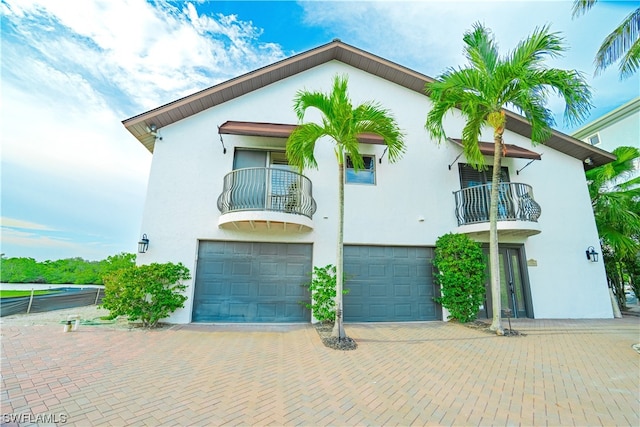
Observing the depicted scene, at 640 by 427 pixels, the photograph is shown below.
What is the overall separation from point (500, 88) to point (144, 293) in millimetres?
11110

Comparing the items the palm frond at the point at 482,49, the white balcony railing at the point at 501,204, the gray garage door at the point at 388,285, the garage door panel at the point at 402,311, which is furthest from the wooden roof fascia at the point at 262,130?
the garage door panel at the point at 402,311

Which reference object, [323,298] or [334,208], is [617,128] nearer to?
[334,208]

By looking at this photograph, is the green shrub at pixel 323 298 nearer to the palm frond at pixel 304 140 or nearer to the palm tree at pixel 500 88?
the palm frond at pixel 304 140

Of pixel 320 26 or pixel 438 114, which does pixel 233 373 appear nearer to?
pixel 438 114

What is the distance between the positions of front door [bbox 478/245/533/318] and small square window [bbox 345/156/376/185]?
488 centimetres

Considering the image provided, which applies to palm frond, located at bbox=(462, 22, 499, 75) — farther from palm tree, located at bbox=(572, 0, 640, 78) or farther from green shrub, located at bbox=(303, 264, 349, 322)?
green shrub, located at bbox=(303, 264, 349, 322)

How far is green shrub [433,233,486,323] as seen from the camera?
26.2ft

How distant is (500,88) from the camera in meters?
6.99

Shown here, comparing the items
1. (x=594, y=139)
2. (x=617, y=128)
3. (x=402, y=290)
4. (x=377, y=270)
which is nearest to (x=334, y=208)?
(x=377, y=270)

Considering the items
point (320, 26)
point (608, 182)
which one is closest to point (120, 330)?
point (320, 26)

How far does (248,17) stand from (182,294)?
9.80 m

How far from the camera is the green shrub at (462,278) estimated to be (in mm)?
7977

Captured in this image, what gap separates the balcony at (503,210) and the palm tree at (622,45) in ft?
12.2

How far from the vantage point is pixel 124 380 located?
3.87 m
